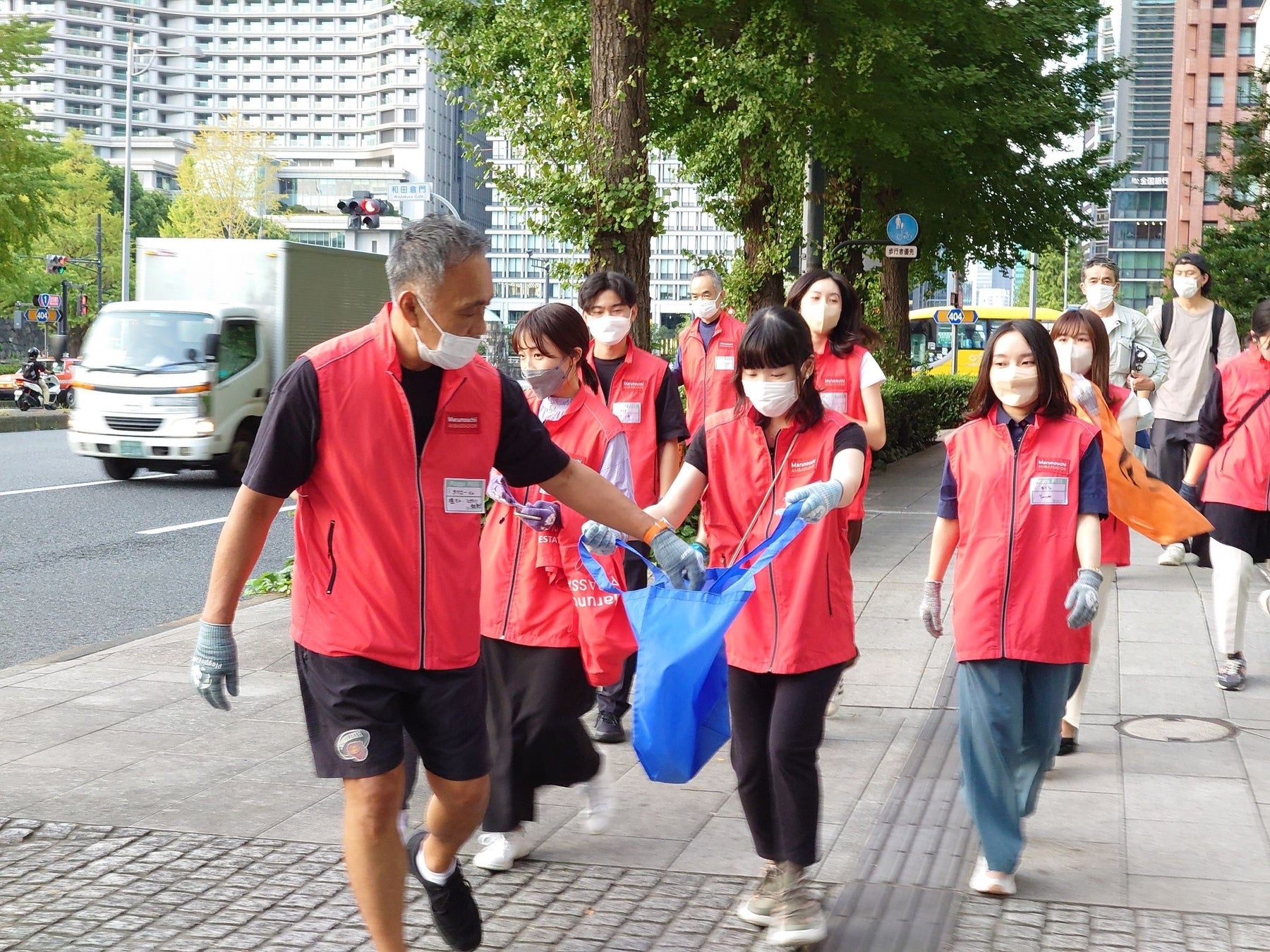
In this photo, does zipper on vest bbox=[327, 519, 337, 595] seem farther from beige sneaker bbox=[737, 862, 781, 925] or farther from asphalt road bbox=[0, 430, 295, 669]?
asphalt road bbox=[0, 430, 295, 669]

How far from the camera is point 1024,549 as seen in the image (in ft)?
13.7

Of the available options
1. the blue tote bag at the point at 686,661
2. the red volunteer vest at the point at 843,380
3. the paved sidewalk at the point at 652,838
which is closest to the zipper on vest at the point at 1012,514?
the blue tote bag at the point at 686,661

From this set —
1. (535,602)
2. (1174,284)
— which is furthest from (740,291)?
(535,602)

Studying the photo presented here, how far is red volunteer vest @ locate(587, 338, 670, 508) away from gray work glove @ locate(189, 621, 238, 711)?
2.73 m

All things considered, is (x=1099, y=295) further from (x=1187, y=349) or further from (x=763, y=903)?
(x=763, y=903)

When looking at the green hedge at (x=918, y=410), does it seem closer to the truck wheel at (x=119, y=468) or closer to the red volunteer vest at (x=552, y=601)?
the truck wheel at (x=119, y=468)

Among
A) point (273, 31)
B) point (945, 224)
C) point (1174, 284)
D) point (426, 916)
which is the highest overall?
point (273, 31)

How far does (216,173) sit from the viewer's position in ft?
220

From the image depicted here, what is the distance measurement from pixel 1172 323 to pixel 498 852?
669cm

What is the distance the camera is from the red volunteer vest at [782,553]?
12.6ft

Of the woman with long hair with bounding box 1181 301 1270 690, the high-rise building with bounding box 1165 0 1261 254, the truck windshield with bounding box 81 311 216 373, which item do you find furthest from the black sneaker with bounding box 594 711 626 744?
the high-rise building with bounding box 1165 0 1261 254

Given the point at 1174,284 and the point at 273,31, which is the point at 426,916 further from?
the point at 273,31

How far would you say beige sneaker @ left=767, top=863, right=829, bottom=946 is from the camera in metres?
3.68

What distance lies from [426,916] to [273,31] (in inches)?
6753
